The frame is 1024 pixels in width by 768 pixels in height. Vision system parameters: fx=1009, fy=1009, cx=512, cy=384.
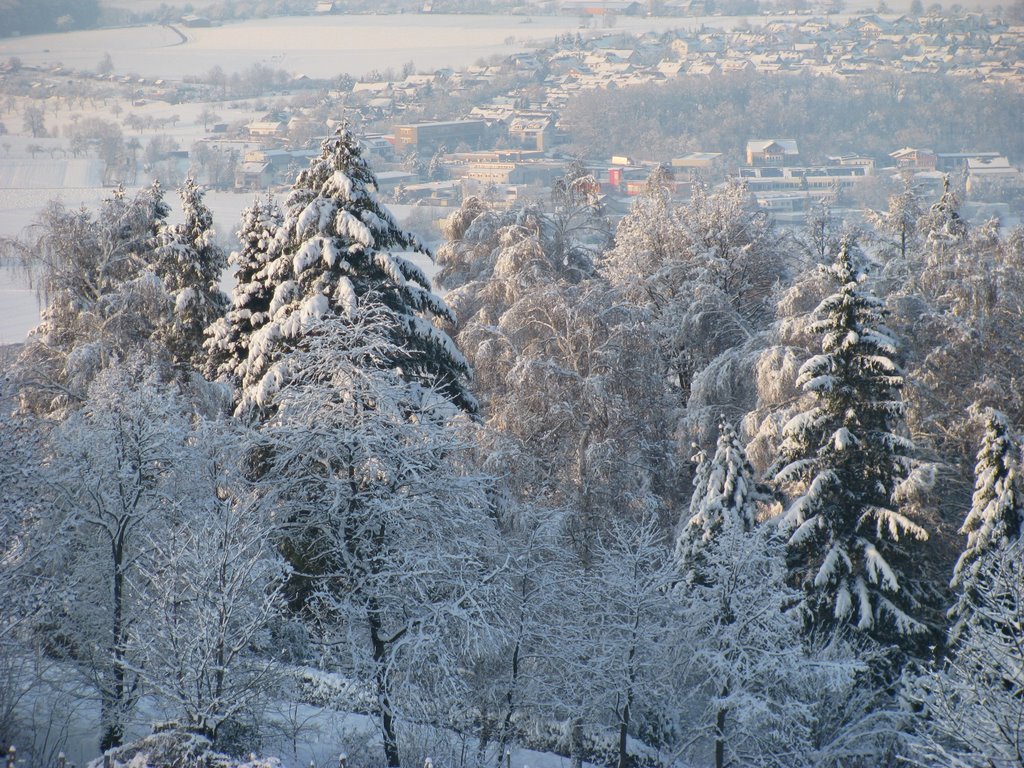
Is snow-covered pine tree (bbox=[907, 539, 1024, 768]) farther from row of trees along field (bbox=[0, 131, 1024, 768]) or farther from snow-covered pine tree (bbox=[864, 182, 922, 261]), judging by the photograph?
snow-covered pine tree (bbox=[864, 182, 922, 261])

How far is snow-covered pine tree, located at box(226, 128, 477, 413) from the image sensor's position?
18.0 metres

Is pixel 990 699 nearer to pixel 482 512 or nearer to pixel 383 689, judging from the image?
pixel 482 512

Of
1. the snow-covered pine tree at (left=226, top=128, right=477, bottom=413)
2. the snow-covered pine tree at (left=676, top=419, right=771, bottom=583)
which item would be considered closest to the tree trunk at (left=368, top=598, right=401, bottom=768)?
the snow-covered pine tree at (left=226, top=128, right=477, bottom=413)

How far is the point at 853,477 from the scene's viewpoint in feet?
59.7

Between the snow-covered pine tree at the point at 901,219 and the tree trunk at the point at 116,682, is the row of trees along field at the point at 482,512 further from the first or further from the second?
the snow-covered pine tree at the point at 901,219

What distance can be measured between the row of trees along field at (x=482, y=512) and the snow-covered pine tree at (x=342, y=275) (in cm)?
7

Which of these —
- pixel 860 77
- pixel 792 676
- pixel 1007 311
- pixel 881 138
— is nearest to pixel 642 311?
pixel 1007 311

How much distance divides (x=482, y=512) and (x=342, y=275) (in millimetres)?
5380

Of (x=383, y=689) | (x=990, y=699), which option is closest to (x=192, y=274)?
(x=383, y=689)

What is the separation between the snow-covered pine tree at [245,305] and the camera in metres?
22.3

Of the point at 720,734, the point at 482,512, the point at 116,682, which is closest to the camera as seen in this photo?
the point at 116,682

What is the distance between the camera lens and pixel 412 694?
13.8 meters

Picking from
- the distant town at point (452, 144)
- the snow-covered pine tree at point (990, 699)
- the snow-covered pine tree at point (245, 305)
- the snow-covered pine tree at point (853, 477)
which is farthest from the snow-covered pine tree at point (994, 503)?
the distant town at point (452, 144)

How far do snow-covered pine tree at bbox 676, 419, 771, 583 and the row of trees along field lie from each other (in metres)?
0.06
